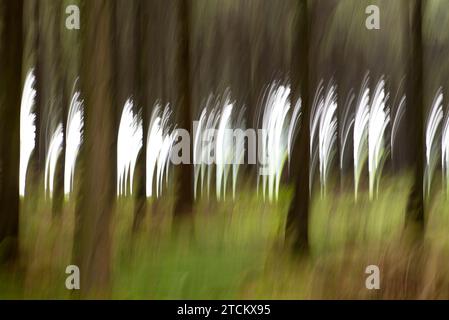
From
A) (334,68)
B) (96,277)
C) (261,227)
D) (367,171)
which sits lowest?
(96,277)

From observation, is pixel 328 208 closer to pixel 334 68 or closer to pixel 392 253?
pixel 392 253

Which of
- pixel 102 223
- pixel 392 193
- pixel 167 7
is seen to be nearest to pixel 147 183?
pixel 102 223

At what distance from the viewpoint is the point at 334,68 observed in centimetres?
118

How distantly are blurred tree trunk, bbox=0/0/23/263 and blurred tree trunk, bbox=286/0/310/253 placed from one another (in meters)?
0.57

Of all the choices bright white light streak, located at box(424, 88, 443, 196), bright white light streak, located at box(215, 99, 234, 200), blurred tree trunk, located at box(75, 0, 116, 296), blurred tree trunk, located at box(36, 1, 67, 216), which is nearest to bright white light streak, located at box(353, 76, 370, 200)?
bright white light streak, located at box(424, 88, 443, 196)

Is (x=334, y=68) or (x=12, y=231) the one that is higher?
(x=334, y=68)

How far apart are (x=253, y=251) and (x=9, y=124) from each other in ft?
1.86

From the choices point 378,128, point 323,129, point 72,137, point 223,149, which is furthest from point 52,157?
point 378,128

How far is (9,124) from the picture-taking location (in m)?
1.20

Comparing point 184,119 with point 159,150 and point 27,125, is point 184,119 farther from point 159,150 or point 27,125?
point 27,125

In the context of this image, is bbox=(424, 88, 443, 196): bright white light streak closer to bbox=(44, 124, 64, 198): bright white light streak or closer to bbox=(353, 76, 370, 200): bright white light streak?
bbox=(353, 76, 370, 200): bright white light streak

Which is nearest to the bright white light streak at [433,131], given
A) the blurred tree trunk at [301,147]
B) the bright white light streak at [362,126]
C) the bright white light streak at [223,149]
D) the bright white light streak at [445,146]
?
the bright white light streak at [445,146]

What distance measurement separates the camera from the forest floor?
3.81 ft

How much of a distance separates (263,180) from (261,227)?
95mm
